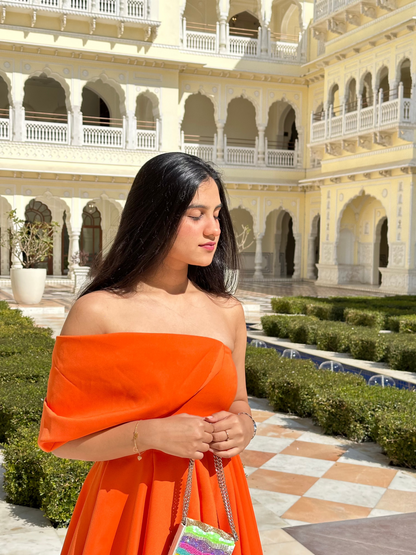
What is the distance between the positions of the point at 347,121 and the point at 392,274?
4.84 meters

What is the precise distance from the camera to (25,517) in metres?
3.28

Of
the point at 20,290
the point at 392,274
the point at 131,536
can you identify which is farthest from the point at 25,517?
the point at 392,274

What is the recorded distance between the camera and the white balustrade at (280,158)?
74.1 feet

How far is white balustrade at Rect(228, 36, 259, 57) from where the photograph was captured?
21.4 m

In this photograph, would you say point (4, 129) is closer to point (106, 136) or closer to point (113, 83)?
point (106, 136)

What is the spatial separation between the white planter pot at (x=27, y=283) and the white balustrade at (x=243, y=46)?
453 inches

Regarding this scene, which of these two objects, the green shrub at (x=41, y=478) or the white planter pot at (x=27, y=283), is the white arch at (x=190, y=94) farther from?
the green shrub at (x=41, y=478)

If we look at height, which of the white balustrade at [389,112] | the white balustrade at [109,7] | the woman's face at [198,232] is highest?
the white balustrade at [109,7]

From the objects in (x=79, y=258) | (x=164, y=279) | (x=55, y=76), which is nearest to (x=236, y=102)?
(x=55, y=76)

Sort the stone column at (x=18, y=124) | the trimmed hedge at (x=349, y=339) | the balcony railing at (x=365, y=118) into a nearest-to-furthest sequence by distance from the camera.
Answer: the trimmed hedge at (x=349, y=339)
the balcony railing at (x=365, y=118)
the stone column at (x=18, y=124)

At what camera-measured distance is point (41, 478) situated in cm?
319

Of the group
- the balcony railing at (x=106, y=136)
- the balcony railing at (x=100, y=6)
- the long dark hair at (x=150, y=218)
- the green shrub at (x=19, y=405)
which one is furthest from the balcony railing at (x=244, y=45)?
the long dark hair at (x=150, y=218)

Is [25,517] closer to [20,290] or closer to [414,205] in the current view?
[20,290]

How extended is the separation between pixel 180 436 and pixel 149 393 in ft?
0.38
